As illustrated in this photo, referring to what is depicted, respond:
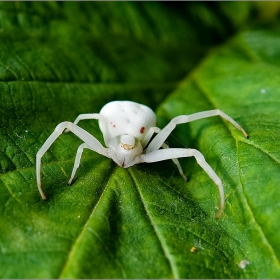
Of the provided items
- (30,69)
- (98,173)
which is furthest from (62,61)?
(98,173)

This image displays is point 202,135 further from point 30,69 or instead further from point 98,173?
point 30,69

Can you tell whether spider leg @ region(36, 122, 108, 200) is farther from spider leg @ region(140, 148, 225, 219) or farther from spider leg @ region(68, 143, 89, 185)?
spider leg @ region(140, 148, 225, 219)

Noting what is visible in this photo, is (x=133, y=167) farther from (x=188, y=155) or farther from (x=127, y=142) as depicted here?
(x=188, y=155)

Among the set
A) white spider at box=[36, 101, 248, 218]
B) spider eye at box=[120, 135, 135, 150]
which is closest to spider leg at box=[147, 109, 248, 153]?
white spider at box=[36, 101, 248, 218]

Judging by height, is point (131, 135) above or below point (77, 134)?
below

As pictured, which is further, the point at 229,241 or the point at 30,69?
the point at 30,69

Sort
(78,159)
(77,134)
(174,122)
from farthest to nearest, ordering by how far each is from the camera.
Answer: (174,122), (77,134), (78,159)

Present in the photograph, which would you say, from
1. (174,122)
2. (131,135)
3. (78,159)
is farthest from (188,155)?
(78,159)
